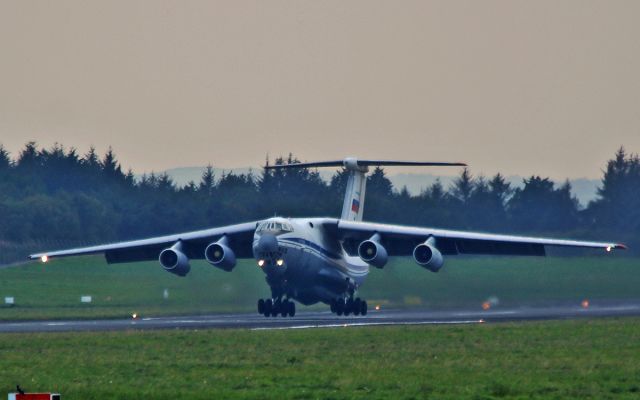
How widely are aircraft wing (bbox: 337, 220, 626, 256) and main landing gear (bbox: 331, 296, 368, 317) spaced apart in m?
2.07

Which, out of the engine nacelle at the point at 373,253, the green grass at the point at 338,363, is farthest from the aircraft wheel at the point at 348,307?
the green grass at the point at 338,363

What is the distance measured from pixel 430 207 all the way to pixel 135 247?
13.7m

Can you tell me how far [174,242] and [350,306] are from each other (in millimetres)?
6065

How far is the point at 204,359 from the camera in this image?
23.6 metres

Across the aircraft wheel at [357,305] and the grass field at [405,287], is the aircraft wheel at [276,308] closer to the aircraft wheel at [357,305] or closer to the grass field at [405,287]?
the grass field at [405,287]

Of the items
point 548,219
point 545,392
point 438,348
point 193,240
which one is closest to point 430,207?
point 548,219

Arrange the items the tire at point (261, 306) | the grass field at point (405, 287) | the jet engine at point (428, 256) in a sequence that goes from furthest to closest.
Result: the grass field at point (405, 287) → the tire at point (261, 306) → the jet engine at point (428, 256)

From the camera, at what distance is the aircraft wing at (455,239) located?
40250 mm

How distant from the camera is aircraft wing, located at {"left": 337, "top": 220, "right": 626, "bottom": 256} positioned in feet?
132

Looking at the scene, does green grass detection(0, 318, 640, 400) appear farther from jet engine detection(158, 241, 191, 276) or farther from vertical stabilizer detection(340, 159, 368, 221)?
vertical stabilizer detection(340, 159, 368, 221)

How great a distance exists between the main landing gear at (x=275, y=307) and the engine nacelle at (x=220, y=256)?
1.83m

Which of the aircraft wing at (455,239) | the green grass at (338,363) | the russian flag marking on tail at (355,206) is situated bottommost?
the green grass at (338,363)

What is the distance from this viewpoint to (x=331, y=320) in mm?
39312

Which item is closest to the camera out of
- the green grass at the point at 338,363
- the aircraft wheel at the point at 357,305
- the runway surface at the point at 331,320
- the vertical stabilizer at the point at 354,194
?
the green grass at the point at 338,363
